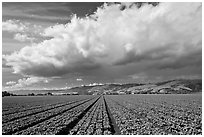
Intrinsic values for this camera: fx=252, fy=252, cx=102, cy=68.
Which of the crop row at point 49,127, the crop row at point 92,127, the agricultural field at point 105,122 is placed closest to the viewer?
the crop row at point 92,127

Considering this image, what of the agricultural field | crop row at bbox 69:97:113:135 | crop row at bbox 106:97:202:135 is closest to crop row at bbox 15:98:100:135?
the agricultural field

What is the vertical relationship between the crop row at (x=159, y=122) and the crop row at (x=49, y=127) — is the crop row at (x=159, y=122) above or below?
below

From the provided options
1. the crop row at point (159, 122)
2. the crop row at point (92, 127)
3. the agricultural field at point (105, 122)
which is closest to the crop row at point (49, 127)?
the agricultural field at point (105, 122)

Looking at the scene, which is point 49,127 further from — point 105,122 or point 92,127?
point 105,122

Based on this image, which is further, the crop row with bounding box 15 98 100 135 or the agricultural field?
the agricultural field

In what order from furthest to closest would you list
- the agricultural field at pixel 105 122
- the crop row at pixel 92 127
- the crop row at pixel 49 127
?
1. the agricultural field at pixel 105 122
2. the crop row at pixel 49 127
3. the crop row at pixel 92 127

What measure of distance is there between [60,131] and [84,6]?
472 inches

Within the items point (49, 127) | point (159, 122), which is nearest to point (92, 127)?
point (49, 127)

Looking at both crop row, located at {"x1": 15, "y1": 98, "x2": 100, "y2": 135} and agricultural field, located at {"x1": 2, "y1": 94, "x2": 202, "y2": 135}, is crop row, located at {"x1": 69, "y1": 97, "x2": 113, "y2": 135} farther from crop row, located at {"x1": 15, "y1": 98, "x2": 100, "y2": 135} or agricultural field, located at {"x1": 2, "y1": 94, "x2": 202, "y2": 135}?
crop row, located at {"x1": 15, "y1": 98, "x2": 100, "y2": 135}

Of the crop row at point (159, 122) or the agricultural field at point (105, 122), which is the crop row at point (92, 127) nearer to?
the agricultural field at point (105, 122)

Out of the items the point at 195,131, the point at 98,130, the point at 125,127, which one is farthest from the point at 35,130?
the point at 195,131

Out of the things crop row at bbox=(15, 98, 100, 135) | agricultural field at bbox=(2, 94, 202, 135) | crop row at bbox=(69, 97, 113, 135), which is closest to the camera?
crop row at bbox=(69, 97, 113, 135)

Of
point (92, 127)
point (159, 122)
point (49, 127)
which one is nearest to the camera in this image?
point (92, 127)

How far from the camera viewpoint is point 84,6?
18.4 meters
